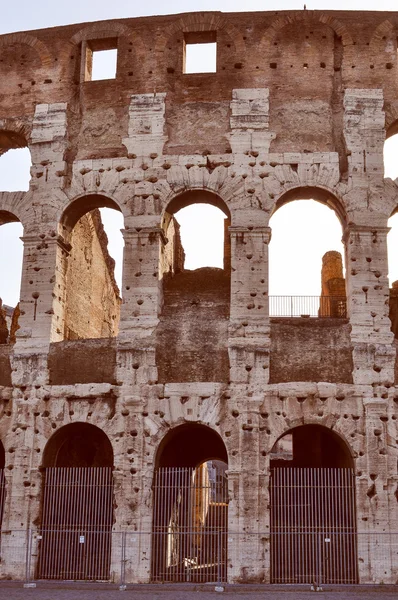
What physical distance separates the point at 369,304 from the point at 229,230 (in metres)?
2.86

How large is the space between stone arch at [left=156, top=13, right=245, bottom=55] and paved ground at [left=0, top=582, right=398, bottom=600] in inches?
398

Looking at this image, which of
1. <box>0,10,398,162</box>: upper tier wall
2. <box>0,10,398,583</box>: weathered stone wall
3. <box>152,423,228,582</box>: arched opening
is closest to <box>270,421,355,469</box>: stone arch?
<box>0,10,398,583</box>: weathered stone wall

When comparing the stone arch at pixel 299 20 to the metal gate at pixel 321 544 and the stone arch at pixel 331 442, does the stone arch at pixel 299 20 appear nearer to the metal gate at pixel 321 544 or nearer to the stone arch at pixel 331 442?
the stone arch at pixel 331 442

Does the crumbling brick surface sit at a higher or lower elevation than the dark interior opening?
higher

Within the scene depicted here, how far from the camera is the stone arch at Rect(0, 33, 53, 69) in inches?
640

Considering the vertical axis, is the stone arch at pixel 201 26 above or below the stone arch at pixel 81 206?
above

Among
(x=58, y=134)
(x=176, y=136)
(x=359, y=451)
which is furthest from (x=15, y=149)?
(x=359, y=451)

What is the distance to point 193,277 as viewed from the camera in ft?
51.9

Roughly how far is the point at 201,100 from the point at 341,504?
797cm

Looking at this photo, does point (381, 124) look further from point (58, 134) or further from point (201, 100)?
point (58, 134)

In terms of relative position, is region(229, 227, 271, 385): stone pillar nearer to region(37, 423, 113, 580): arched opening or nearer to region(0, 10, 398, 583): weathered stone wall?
region(0, 10, 398, 583): weathered stone wall

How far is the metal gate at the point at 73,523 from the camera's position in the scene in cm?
1369

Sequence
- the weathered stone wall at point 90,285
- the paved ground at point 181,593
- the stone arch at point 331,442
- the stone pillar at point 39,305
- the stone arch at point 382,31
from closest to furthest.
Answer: the paved ground at point 181,593 → the stone arch at point 331,442 → the stone pillar at point 39,305 → the stone arch at point 382,31 → the weathered stone wall at point 90,285

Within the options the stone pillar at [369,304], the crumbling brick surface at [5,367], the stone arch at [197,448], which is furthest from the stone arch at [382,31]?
the crumbling brick surface at [5,367]
